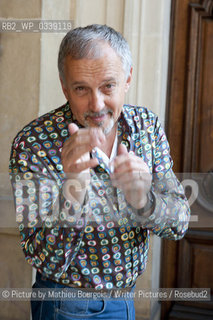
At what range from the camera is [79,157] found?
93 cm

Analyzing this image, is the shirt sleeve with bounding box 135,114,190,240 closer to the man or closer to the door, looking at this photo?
the man

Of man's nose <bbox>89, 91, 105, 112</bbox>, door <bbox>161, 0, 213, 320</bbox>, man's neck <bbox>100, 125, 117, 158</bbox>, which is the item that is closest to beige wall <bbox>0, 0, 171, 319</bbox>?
door <bbox>161, 0, 213, 320</bbox>

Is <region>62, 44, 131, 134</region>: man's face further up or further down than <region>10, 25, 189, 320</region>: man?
further up

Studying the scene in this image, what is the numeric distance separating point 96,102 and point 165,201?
0.36m

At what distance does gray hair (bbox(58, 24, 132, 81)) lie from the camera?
1146 mm

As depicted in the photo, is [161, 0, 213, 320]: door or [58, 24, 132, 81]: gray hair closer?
[58, 24, 132, 81]: gray hair

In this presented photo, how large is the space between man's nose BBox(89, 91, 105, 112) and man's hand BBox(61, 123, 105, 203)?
0.20m

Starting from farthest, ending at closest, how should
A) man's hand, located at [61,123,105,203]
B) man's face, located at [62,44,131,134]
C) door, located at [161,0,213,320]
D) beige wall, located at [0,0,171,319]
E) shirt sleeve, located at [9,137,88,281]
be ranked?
door, located at [161,0,213,320], beige wall, located at [0,0,171,319], man's face, located at [62,44,131,134], shirt sleeve, located at [9,137,88,281], man's hand, located at [61,123,105,203]

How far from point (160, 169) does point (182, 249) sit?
1027 mm

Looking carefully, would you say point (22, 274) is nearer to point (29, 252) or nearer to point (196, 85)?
point (29, 252)

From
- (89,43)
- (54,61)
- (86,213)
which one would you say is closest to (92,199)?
(86,213)

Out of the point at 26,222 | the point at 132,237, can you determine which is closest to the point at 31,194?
the point at 26,222

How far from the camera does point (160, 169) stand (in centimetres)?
124

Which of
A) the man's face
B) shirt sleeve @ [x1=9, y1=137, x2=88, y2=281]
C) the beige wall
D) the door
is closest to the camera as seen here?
shirt sleeve @ [x1=9, y1=137, x2=88, y2=281]
